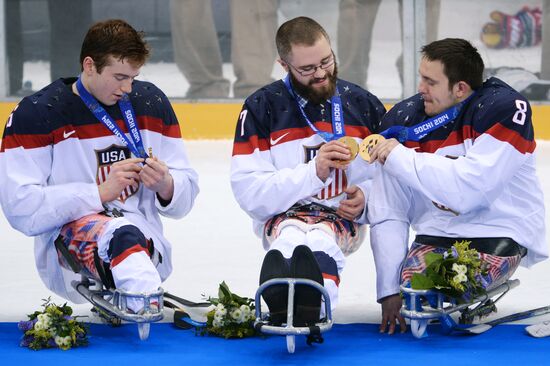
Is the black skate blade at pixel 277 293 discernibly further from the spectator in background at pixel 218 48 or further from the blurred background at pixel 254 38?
the spectator in background at pixel 218 48

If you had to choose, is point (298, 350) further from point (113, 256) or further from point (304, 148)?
point (304, 148)

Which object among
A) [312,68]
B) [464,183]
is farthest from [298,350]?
[312,68]

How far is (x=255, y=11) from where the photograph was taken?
859 cm

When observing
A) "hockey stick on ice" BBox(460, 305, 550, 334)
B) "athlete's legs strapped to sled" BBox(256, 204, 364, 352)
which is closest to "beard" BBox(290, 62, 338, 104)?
"athlete's legs strapped to sled" BBox(256, 204, 364, 352)

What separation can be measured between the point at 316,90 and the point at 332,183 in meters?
0.32

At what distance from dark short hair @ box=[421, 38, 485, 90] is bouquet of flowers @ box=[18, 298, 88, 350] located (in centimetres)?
140

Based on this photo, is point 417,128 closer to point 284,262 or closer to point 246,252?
point 284,262

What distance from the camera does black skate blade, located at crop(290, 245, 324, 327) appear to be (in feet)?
11.4

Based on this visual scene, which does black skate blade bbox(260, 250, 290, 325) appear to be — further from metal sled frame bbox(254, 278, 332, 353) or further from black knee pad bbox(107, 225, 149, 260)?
black knee pad bbox(107, 225, 149, 260)

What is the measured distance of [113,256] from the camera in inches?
144

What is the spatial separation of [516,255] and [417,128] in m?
0.51

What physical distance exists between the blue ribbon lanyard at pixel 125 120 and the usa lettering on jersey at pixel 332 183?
0.53 metres

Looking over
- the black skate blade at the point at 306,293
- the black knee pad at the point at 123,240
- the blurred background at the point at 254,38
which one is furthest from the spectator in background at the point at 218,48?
the black skate blade at the point at 306,293

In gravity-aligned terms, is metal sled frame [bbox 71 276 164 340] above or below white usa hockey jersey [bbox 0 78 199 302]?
below
